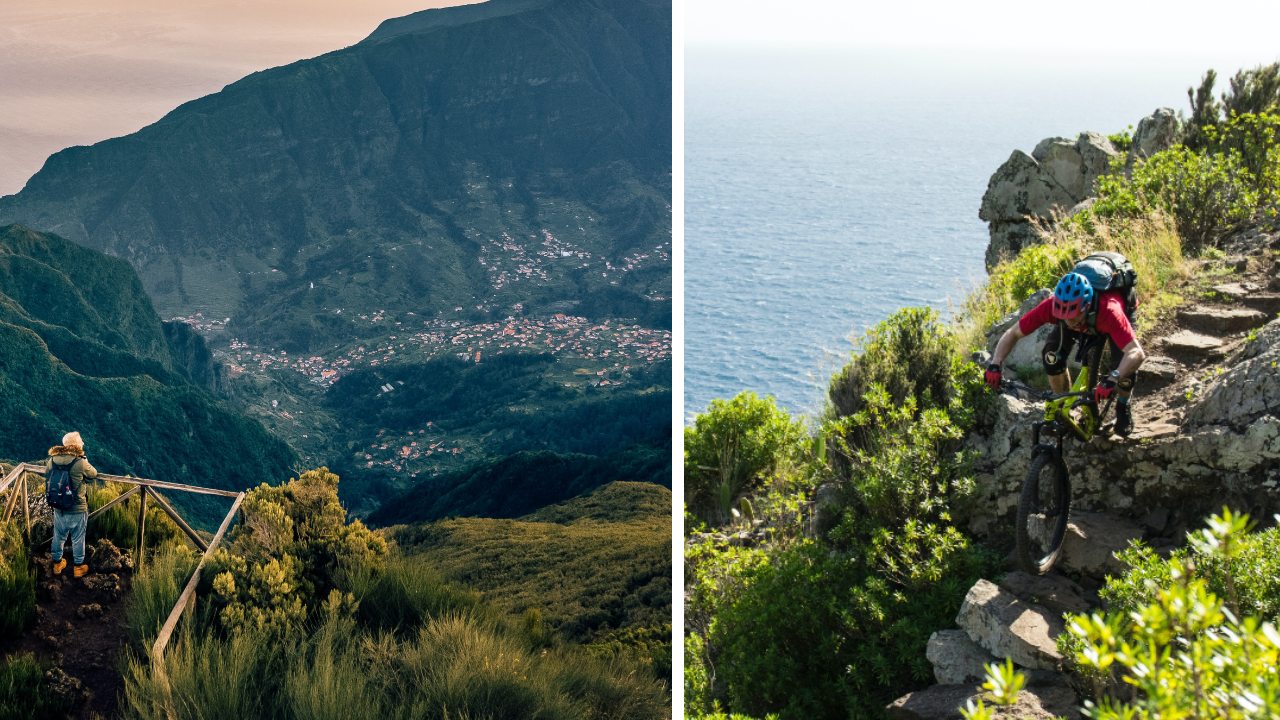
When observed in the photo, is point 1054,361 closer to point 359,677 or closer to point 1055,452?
point 1055,452

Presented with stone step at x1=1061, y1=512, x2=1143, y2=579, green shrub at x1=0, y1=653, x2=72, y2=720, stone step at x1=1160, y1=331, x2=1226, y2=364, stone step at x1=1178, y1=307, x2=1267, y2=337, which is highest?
stone step at x1=1178, y1=307, x2=1267, y2=337

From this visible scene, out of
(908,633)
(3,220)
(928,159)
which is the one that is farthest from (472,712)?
(928,159)

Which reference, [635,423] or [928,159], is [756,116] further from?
[635,423]

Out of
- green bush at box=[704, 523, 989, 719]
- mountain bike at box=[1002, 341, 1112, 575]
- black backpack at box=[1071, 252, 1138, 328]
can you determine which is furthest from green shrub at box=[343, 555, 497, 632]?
black backpack at box=[1071, 252, 1138, 328]

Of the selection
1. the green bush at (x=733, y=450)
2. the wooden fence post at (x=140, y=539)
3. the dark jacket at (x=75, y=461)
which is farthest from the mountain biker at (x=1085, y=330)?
the green bush at (x=733, y=450)

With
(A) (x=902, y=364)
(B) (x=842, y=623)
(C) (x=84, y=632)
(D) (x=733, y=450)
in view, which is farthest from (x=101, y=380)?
(A) (x=902, y=364)

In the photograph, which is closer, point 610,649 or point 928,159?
point 610,649

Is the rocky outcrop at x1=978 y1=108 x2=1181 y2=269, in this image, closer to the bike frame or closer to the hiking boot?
the hiking boot
